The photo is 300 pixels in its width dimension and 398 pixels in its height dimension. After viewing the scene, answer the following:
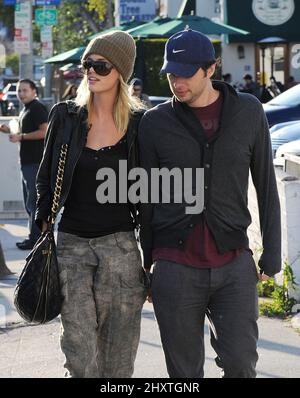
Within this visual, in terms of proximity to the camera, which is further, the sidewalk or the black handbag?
the sidewalk

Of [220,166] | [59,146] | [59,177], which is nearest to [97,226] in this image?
[59,177]

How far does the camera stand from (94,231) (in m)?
4.52

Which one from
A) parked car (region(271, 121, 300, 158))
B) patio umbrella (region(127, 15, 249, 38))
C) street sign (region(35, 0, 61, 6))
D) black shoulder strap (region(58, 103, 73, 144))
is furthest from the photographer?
street sign (region(35, 0, 61, 6))

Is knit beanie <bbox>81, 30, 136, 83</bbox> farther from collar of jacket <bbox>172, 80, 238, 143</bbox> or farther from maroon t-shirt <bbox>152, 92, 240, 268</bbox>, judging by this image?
maroon t-shirt <bbox>152, 92, 240, 268</bbox>

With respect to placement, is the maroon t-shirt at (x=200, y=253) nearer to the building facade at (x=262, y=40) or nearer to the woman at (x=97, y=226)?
the woman at (x=97, y=226)

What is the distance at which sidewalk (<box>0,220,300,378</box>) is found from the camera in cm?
624

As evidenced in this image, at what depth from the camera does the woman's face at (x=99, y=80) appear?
15.3 feet

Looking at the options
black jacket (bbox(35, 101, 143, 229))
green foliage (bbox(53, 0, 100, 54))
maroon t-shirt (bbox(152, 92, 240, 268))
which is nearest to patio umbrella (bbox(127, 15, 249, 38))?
black jacket (bbox(35, 101, 143, 229))

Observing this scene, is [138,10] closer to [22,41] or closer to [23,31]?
[23,31]

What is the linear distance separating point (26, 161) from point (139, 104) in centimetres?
605

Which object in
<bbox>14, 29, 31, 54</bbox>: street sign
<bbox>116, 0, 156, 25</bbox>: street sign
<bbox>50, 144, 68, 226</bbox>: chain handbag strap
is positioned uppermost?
<bbox>50, 144, 68, 226</bbox>: chain handbag strap

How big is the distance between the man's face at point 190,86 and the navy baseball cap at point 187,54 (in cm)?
3

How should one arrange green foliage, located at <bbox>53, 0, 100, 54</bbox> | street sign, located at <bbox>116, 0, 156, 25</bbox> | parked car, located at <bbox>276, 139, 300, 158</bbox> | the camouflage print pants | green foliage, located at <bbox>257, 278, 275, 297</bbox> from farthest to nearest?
green foliage, located at <bbox>53, 0, 100, 54</bbox> < street sign, located at <bbox>116, 0, 156, 25</bbox> < parked car, located at <bbox>276, 139, 300, 158</bbox> < green foliage, located at <bbox>257, 278, 275, 297</bbox> < the camouflage print pants

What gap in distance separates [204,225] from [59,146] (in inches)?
31.0
